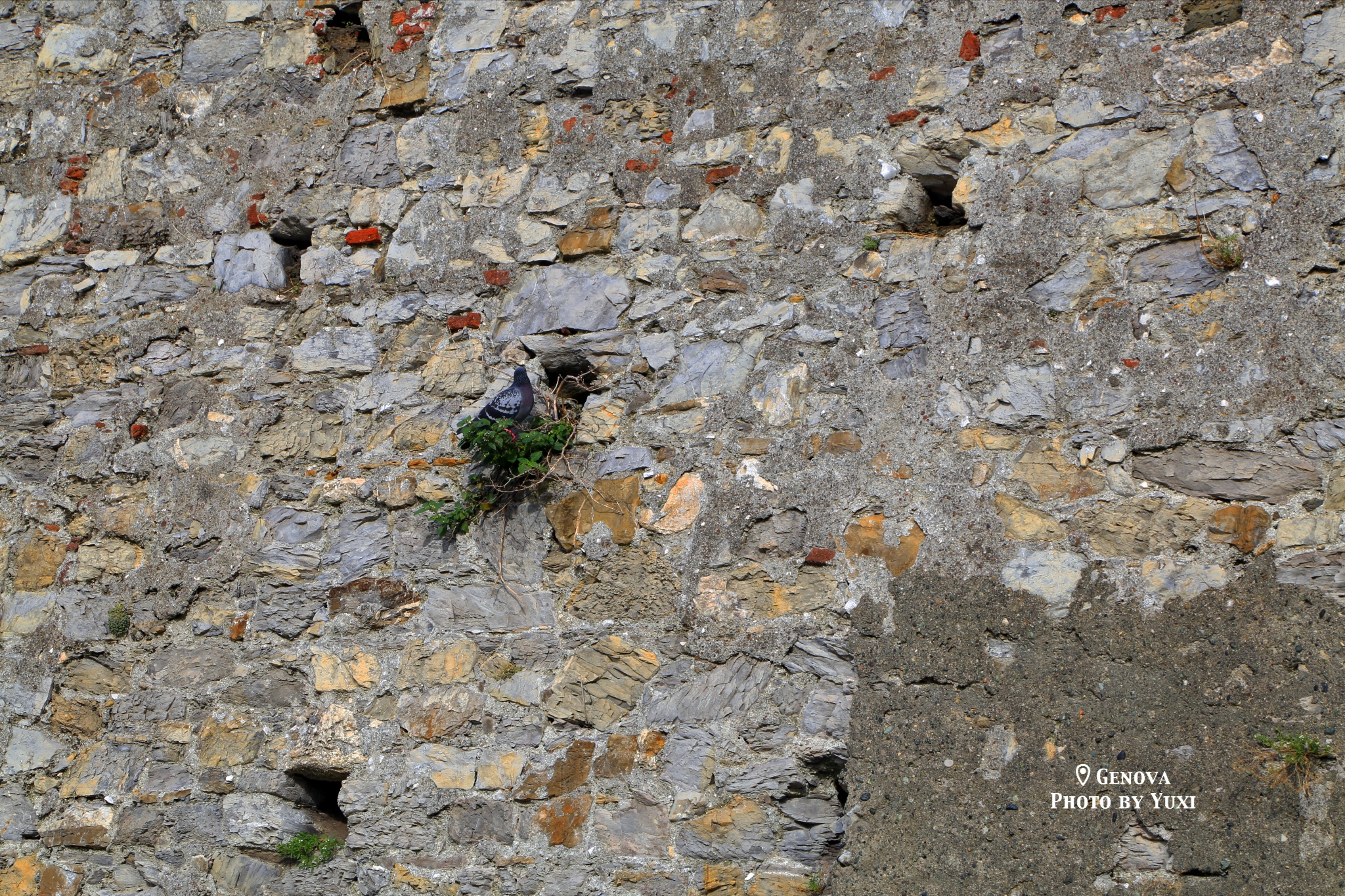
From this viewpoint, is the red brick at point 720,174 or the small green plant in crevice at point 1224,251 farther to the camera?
the red brick at point 720,174

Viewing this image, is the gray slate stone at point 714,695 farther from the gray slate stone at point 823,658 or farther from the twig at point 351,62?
the twig at point 351,62

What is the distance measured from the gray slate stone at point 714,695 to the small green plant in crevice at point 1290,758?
1140 mm

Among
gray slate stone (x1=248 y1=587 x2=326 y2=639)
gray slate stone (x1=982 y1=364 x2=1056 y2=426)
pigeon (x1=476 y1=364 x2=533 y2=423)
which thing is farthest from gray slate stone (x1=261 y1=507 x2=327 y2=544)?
gray slate stone (x1=982 y1=364 x2=1056 y2=426)

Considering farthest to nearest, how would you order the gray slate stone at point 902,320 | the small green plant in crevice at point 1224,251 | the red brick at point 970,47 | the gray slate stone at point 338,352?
the gray slate stone at point 338,352, the red brick at point 970,47, the gray slate stone at point 902,320, the small green plant in crevice at point 1224,251

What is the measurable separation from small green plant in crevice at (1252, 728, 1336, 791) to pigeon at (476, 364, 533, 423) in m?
2.06

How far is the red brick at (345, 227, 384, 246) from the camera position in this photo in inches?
146

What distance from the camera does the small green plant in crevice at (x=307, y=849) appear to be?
3201 millimetres

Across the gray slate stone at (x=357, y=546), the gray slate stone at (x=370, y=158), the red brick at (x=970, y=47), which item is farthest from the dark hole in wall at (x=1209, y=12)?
the gray slate stone at (x=357, y=546)

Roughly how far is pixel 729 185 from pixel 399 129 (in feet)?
3.99

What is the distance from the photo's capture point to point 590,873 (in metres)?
2.94

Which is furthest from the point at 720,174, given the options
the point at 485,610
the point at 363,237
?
the point at 485,610

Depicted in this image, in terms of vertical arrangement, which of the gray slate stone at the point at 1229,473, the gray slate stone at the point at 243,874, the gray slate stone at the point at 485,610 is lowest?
the gray slate stone at the point at 243,874

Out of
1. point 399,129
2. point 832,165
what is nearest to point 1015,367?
point 832,165

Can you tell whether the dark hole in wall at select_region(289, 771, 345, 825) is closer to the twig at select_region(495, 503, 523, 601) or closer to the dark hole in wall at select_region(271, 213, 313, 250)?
the twig at select_region(495, 503, 523, 601)
